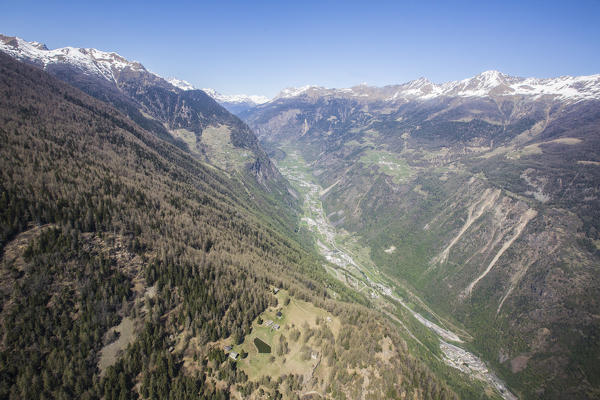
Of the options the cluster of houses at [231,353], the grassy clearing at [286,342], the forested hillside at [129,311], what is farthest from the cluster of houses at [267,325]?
the forested hillside at [129,311]

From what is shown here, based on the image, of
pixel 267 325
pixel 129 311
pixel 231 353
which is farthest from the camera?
pixel 267 325

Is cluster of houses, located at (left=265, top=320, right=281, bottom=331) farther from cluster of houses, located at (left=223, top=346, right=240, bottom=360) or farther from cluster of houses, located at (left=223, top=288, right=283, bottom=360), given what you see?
cluster of houses, located at (left=223, top=346, right=240, bottom=360)

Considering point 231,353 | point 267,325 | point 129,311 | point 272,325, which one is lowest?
point 129,311

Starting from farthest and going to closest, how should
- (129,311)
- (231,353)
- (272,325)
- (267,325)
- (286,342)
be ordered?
(272,325)
(267,325)
(129,311)
(286,342)
(231,353)

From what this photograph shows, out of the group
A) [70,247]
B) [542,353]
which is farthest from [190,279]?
[542,353]

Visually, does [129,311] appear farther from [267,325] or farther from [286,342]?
[286,342]

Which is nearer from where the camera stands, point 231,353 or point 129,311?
point 231,353

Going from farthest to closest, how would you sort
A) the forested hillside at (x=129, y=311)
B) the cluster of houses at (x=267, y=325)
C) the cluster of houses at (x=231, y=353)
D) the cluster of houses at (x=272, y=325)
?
1. the cluster of houses at (x=272, y=325)
2. the cluster of houses at (x=267, y=325)
3. the cluster of houses at (x=231, y=353)
4. the forested hillside at (x=129, y=311)

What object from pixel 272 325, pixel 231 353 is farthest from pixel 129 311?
pixel 272 325

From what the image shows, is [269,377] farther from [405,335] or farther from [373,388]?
[405,335]

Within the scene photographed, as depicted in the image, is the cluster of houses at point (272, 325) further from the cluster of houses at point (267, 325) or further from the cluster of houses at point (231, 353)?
the cluster of houses at point (231, 353)

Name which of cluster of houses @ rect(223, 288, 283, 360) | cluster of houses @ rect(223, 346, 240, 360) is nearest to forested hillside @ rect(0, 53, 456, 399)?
cluster of houses @ rect(223, 346, 240, 360)
